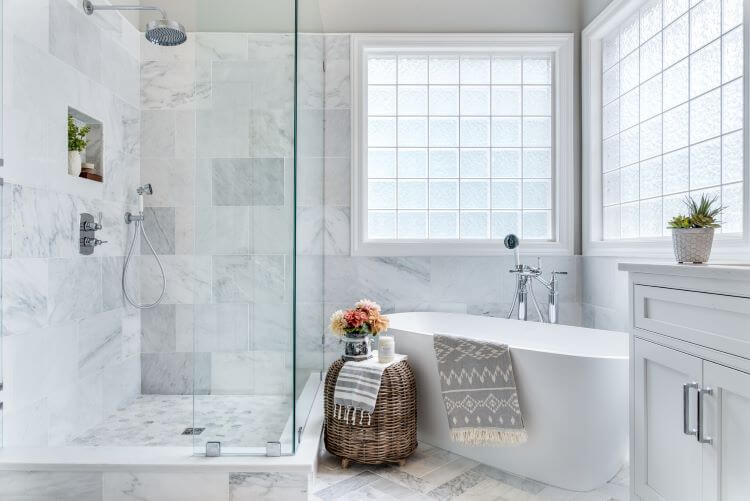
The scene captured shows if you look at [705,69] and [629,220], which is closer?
[705,69]

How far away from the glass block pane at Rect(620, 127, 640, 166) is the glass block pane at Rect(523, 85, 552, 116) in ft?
2.00

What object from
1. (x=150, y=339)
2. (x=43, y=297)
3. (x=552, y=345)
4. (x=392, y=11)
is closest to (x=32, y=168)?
(x=43, y=297)

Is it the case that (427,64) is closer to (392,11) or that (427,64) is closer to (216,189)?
(392,11)

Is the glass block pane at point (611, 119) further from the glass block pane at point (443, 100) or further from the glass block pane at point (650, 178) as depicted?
the glass block pane at point (443, 100)

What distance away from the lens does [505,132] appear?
10.8 feet

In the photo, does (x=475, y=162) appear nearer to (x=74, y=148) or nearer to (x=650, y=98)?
(x=650, y=98)

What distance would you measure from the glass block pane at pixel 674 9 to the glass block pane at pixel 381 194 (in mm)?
1824

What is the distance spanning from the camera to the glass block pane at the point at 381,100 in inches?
129

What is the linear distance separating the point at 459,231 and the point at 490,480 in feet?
5.63

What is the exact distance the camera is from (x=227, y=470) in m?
1.70

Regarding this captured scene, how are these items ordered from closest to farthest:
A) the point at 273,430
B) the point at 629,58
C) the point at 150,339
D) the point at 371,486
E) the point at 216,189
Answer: the point at 216,189, the point at 273,430, the point at 371,486, the point at 629,58, the point at 150,339

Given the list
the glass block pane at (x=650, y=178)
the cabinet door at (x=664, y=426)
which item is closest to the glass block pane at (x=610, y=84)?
the glass block pane at (x=650, y=178)

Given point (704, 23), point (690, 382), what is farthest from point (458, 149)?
point (690, 382)

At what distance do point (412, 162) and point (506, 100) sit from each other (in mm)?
811
